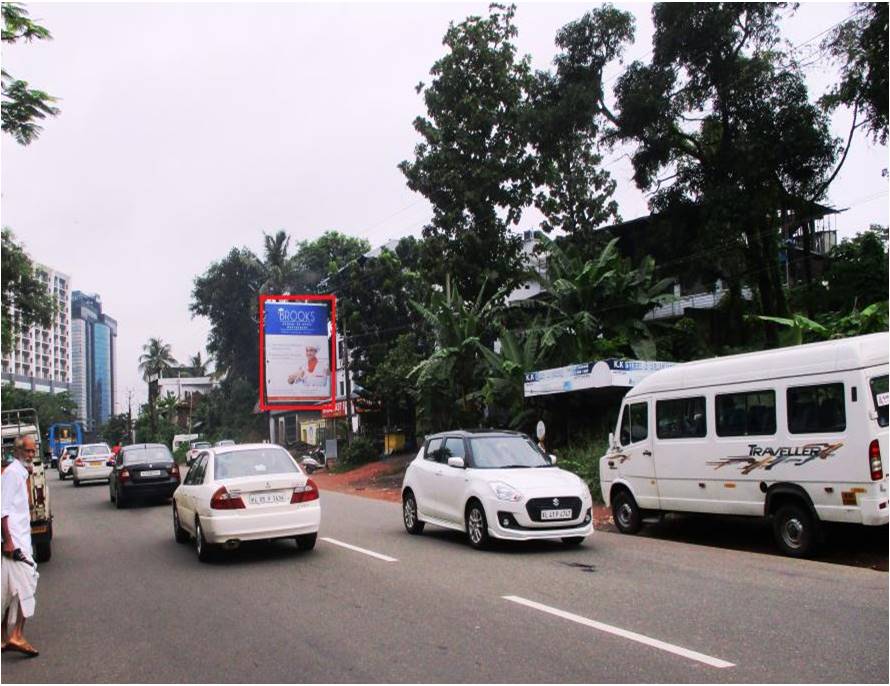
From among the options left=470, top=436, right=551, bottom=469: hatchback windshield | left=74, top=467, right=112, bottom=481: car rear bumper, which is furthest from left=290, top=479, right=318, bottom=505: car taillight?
left=74, top=467, right=112, bottom=481: car rear bumper

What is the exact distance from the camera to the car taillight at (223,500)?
11203 millimetres

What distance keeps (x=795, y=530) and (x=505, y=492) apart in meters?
3.77

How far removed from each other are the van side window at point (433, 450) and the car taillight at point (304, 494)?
8.09 ft

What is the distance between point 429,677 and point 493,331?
26072 millimetres

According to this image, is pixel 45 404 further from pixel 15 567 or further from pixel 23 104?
pixel 15 567

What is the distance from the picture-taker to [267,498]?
1143 cm

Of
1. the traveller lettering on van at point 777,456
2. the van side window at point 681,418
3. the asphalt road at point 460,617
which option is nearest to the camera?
the asphalt road at point 460,617

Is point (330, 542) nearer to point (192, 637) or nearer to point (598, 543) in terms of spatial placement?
point (598, 543)

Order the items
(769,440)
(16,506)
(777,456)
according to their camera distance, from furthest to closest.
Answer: (769,440) < (777,456) < (16,506)

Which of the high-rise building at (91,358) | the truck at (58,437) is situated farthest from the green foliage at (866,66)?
the high-rise building at (91,358)

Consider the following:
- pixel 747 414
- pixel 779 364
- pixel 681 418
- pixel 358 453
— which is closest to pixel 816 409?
pixel 779 364

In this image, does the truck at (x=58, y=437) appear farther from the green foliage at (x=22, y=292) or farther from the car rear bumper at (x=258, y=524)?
the car rear bumper at (x=258, y=524)

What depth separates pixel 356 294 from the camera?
45.8m

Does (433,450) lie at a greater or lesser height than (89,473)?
greater
